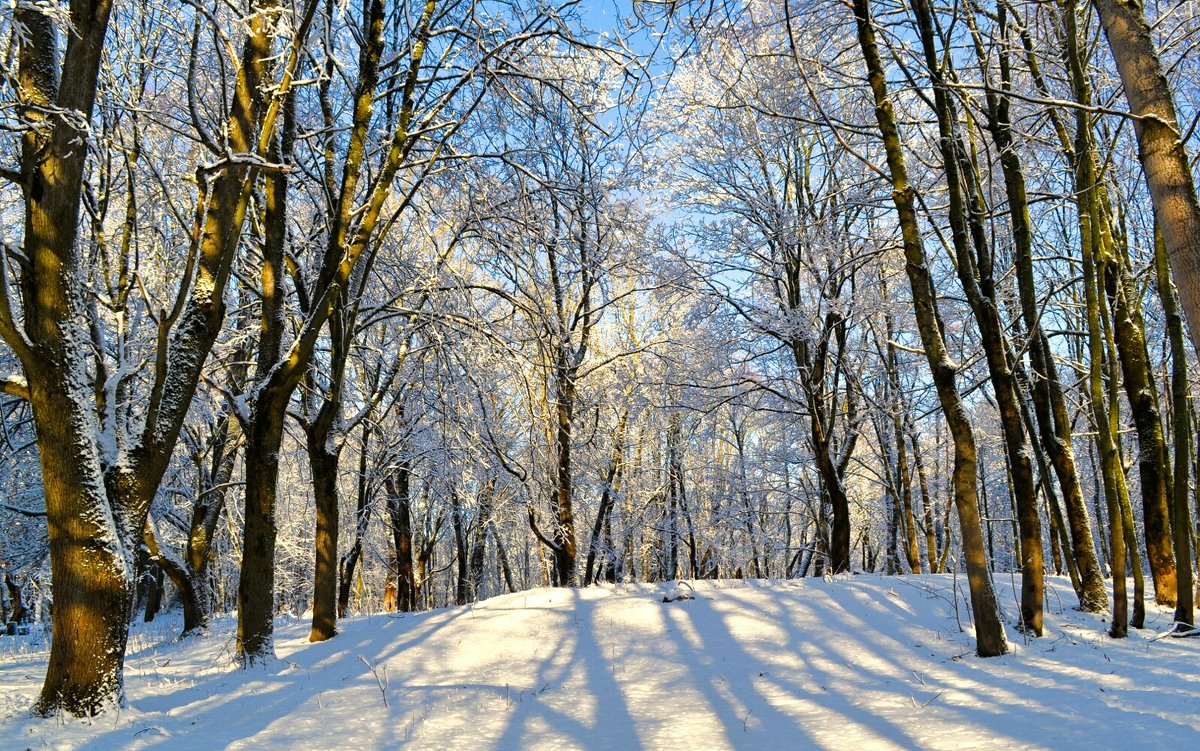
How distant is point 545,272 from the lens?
→ 39.2 feet

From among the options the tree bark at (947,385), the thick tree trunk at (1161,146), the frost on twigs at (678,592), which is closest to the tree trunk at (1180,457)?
the tree bark at (947,385)

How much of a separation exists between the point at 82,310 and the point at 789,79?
8411 millimetres

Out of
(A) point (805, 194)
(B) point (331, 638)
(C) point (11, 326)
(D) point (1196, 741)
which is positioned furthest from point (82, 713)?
(A) point (805, 194)

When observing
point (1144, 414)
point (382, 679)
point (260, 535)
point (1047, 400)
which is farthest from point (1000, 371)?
point (260, 535)

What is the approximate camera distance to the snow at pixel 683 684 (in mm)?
3365

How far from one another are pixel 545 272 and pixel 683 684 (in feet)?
27.9

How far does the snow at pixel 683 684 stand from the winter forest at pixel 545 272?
0.34 meters

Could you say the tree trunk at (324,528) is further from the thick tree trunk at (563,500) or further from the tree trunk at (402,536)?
the tree trunk at (402,536)

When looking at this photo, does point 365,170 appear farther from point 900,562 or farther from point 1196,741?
point 900,562

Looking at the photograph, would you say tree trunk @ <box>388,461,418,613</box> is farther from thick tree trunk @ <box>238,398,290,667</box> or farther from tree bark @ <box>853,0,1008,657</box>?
tree bark @ <box>853,0,1008,657</box>

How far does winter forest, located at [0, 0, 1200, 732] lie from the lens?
4.11m

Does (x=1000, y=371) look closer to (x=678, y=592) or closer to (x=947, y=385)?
(x=947, y=385)

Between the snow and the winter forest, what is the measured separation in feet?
1.11

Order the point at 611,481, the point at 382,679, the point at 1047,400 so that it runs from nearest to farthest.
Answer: the point at 382,679 → the point at 1047,400 → the point at 611,481
